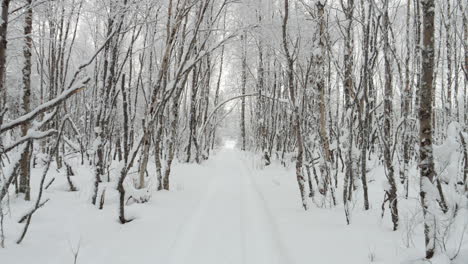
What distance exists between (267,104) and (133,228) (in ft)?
39.9

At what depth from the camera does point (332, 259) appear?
9.36 feet

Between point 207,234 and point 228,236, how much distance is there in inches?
11.6

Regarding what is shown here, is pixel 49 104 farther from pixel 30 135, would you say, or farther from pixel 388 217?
pixel 388 217

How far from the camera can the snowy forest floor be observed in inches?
110

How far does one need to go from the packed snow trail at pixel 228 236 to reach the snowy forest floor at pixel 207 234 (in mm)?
11

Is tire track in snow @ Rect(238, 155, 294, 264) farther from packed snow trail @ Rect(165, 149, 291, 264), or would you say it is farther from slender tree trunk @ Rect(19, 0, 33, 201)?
slender tree trunk @ Rect(19, 0, 33, 201)

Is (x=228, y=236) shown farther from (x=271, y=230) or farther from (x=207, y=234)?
(x=271, y=230)

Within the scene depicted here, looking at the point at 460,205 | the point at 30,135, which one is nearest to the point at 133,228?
the point at 30,135

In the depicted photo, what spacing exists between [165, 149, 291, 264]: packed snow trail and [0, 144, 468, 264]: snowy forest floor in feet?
0.04

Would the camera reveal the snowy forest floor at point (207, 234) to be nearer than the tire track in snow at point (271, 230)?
Yes

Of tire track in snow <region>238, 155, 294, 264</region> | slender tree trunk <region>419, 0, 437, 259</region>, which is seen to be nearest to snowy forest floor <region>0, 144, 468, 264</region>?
tire track in snow <region>238, 155, 294, 264</region>

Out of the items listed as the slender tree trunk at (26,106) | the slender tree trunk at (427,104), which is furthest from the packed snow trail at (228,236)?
the slender tree trunk at (26,106)

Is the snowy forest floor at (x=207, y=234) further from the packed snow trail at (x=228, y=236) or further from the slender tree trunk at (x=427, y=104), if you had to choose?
the slender tree trunk at (x=427, y=104)

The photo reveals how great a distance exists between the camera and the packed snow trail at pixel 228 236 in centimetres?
316
